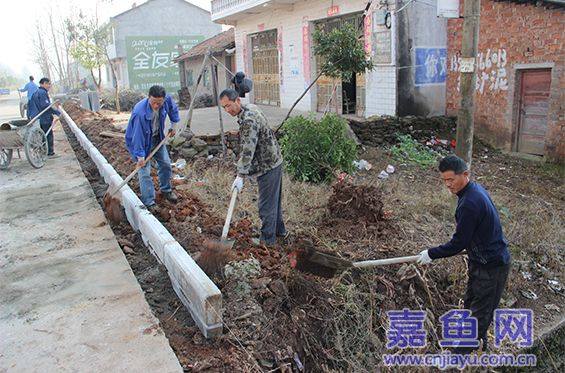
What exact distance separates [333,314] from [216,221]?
205cm

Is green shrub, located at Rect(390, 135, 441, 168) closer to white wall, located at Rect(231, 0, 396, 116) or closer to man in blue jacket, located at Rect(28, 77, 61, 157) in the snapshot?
white wall, located at Rect(231, 0, 396, 116)

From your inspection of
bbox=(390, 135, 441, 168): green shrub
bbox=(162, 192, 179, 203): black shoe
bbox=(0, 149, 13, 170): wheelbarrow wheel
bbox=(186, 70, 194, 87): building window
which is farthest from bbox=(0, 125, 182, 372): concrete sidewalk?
bbox=(186, 70, 194, 87): building window

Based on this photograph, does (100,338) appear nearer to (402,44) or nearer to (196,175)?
(196,175)

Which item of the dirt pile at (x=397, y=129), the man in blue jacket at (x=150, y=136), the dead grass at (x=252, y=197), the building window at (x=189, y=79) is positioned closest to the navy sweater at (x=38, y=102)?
→ the dead grass at (x=252, y=197)

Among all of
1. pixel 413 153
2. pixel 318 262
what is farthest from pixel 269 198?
pixel 413 153

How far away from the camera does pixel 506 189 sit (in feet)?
26.3

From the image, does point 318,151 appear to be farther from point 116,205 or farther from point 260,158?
point 116,205

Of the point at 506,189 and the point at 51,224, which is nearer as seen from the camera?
the point at 51,224

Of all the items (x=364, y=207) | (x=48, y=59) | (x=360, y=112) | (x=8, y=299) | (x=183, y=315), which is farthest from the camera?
(x=48, y=59)

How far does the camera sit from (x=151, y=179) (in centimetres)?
587

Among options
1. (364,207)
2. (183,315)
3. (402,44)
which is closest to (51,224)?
(183,315)

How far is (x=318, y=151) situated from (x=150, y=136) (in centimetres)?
299

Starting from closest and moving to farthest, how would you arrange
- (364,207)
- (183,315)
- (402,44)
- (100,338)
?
(100,338) → (183,315) → (364,207) → (402,44)

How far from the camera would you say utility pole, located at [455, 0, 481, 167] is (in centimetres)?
492
